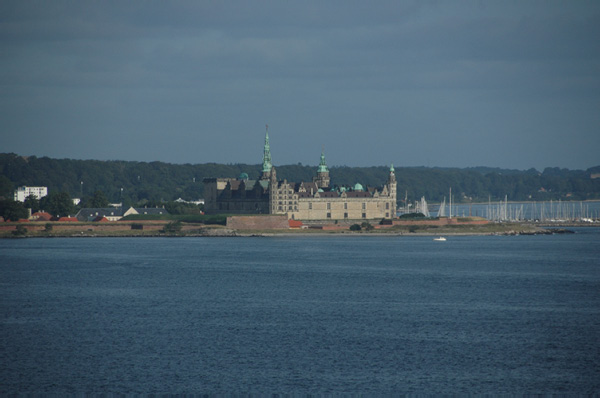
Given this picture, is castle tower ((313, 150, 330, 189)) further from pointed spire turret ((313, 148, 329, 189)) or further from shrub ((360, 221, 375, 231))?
shrub ((360, 221, 375, 231))

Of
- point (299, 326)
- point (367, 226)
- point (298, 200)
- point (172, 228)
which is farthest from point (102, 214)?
point (299, 326)

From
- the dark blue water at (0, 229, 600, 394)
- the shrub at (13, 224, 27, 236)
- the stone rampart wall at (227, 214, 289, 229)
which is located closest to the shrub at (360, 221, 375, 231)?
the stone rampart wall at (227, 214, 289, 229)

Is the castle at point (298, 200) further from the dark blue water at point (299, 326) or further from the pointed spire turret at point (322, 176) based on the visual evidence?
the dark blue water at point (299, 326)

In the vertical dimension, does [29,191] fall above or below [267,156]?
below

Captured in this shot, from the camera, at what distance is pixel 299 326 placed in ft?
121

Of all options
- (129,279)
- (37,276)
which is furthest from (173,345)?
(37,276)

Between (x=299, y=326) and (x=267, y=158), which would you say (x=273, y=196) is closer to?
(x=267, y=158)

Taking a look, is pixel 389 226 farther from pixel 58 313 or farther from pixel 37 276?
pixel 58 313

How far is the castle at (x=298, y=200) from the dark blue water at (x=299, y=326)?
1936 inches

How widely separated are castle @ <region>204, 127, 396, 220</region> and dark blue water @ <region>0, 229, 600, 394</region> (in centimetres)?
4916

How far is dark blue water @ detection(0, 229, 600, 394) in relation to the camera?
91.7 feet

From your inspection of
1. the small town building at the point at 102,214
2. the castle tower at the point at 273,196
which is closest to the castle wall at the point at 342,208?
the castle tower at the point at 273,196

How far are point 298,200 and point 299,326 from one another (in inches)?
3277

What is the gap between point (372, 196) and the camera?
12319 cm
